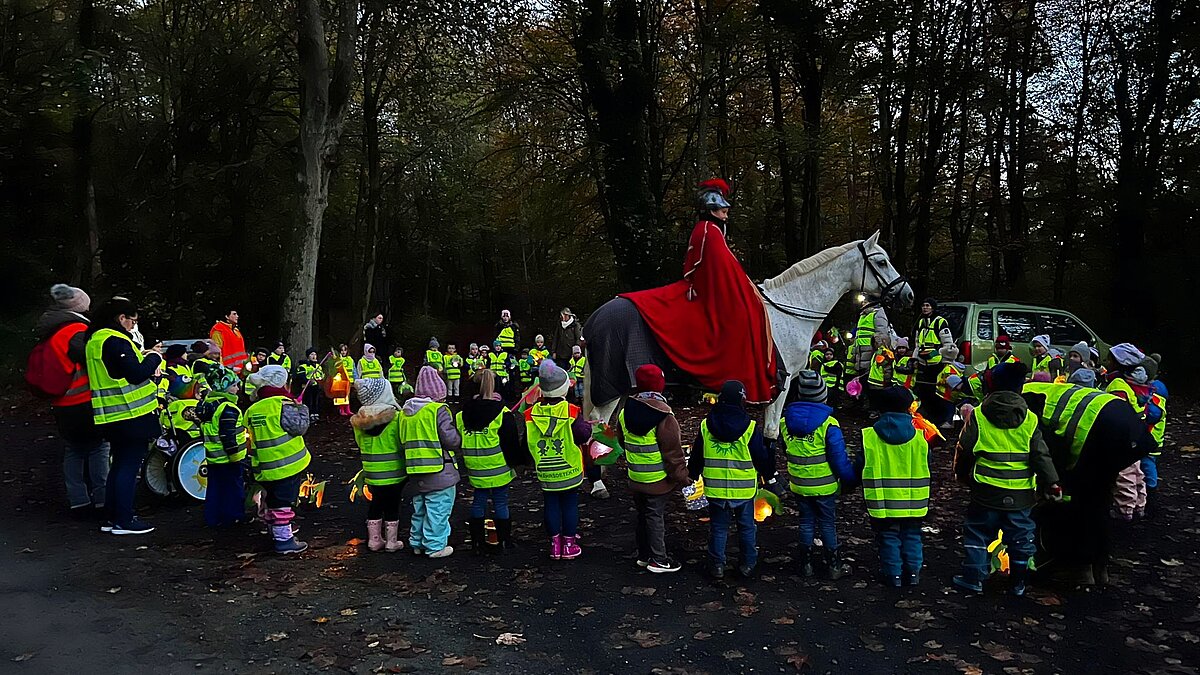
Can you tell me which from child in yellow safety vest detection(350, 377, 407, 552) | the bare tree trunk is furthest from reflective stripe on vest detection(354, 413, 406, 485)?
the bare tree trunk

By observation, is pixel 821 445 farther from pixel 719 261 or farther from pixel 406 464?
pixel 406 464

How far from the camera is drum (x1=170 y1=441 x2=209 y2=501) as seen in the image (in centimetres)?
729

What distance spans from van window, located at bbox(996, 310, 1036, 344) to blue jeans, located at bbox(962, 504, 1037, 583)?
7700mm

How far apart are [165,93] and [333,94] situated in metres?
9.15

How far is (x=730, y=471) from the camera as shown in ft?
17.0

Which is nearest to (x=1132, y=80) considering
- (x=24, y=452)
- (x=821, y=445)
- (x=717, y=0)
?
(x=717, y=0)

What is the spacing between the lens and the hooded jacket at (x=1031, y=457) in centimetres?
468

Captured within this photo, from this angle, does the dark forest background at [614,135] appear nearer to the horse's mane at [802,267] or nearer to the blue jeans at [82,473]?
the horse's mane at [802,267]

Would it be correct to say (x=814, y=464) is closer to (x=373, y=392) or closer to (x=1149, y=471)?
(x=373, y=392)

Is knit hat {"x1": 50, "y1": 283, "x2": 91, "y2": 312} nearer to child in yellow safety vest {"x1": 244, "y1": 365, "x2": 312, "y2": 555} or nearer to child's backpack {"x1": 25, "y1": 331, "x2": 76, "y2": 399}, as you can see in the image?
child's backpack {"x1": 25, "y1": 331, "x2": 76, "y2": 399}

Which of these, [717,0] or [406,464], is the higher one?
[717,0]

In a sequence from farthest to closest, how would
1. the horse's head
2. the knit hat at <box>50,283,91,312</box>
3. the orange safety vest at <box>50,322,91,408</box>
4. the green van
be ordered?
the green van
the horse's head
the knit hat at <box>50,283,91,312</box>
the orange safety vest at <box>50,322,91,408</box>

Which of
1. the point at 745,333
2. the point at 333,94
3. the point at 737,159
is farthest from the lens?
the point at 737,159

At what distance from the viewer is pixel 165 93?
64.1 ft
